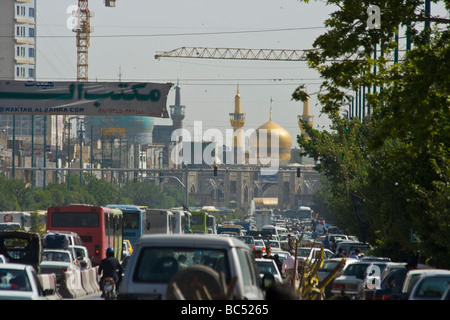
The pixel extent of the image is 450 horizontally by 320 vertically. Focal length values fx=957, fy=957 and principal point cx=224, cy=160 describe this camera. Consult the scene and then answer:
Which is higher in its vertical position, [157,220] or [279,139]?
[279,139]

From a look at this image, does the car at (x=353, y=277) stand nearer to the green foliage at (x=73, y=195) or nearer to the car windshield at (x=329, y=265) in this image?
the car windshield at (x=329, y=265)

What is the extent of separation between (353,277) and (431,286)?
9.72 m

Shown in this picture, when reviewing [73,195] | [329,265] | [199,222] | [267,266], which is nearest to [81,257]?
[329,265]

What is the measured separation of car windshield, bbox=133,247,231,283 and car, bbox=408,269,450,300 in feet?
12.9

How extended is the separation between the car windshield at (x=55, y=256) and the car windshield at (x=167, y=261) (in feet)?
54.9

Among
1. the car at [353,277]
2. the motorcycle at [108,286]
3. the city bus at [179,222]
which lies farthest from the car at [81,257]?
the city bus at [179,222]

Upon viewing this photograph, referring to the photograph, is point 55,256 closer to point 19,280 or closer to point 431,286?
point 19,280

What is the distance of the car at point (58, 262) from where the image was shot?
2439cm

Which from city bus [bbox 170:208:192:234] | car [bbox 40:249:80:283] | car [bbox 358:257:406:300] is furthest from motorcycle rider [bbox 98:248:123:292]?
city bus [bbox 170:208:192:234]

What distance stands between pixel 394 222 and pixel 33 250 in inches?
407

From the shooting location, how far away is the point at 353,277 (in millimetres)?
21922

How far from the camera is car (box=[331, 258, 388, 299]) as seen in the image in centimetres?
2109
